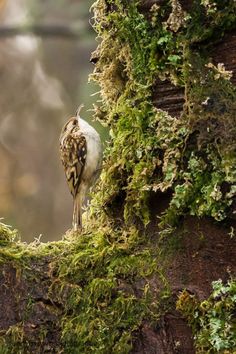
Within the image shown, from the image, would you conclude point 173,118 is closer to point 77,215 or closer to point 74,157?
point 77,215

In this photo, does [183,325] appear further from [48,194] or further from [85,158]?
[48,194]

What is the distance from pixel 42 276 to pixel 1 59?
430 inches

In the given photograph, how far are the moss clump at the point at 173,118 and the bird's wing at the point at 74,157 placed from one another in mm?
1487

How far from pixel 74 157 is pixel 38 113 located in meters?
8.31

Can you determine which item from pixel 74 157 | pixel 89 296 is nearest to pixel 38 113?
pixel 74 157

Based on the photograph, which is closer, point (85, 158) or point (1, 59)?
point (85, 158)

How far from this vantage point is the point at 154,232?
2.67 m

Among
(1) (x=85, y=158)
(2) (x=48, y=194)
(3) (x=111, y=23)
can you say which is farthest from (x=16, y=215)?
(3) (x=111, y=23)

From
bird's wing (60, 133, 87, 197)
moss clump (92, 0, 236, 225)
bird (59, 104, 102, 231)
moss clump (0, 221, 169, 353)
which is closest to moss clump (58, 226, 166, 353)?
moss clump (0, 221, 169, 353)

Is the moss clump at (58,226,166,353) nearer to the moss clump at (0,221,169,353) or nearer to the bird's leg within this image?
the moss clump at (0,221,169,353)

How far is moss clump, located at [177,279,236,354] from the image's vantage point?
2436mm

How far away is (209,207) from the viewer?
8.32 ft

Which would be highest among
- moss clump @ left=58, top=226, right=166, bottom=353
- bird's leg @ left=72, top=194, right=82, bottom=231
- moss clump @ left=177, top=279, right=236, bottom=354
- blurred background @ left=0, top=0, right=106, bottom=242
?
blurred background @ left=0, top=0, right=106, bottom=242

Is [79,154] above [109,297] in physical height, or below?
above
